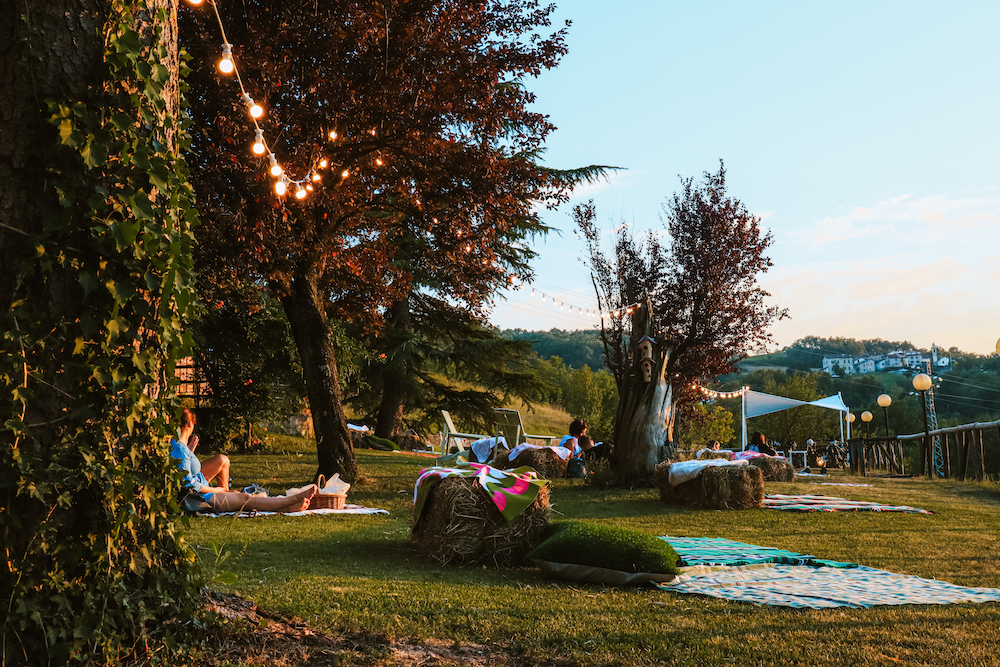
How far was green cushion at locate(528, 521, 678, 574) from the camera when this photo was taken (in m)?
3.88

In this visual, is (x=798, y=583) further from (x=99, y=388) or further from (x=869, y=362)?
(x=869, y=362)

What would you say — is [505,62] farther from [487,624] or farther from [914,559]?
[487,624]

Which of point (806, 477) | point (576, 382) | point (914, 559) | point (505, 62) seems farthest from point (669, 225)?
point (576, 382)

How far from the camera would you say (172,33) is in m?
2.55

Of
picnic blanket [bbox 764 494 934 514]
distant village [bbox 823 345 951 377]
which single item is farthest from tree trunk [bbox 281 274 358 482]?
distant village [bbox 823 345 951 377]

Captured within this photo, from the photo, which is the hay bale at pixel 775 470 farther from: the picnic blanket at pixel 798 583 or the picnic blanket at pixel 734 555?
the picnic blanket at pixel 798 583

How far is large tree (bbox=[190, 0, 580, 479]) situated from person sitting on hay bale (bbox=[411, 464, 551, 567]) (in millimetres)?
3912

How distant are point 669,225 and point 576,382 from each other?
66.0 feet

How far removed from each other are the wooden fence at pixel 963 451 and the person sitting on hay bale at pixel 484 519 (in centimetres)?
1102

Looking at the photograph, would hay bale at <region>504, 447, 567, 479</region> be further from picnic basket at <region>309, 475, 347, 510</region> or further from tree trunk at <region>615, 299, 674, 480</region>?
picnic basket at <region>309, 475, 347, 510</region>

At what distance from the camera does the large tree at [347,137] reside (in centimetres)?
746

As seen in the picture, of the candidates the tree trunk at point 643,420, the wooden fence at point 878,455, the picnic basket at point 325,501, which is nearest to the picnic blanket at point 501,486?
the picnic basket at point 325,501

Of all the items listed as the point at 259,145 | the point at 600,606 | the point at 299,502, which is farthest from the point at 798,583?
the point at 259,145

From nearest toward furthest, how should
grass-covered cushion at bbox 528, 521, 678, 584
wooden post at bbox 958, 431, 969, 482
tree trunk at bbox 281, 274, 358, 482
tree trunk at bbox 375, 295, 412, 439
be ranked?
grass-covered cushion at bbox 528, 521, 678, 584, tree trunk at bbox 281, 274, 358, 482, wooden post at bbox 958, 431, 969, 482, tree trunk at bbox 375, 295, 412, 439
